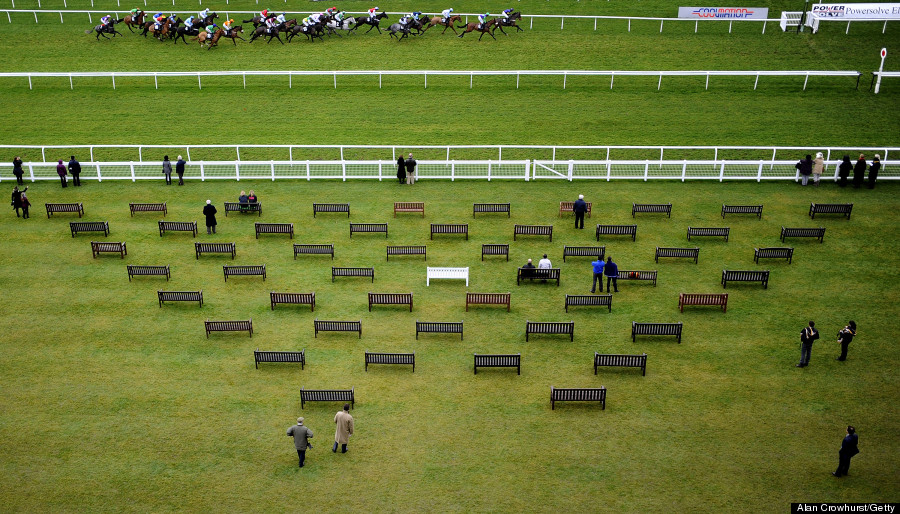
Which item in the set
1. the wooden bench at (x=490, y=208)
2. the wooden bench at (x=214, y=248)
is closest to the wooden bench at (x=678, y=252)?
the wooden bench at (x=490, y=208)

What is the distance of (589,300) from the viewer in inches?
806

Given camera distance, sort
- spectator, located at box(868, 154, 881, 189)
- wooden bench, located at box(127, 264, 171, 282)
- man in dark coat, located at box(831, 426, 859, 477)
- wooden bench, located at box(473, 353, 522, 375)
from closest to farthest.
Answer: man in dark coat, located at box(831, 426, 859, 477) < wooden bench, located at box(473, 353, 522, 375) < wooden bench, located at box(127, 264, 171, 282) < spectator, located at box(868, 154, 881, 189)

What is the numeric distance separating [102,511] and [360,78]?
29.3 m

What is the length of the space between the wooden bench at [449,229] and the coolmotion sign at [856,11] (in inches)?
1193

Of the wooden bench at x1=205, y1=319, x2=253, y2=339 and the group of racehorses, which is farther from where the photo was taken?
the group of racehorses

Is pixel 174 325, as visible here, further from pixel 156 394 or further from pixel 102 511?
pixel 102 511

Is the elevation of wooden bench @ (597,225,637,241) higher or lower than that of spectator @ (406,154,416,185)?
lower

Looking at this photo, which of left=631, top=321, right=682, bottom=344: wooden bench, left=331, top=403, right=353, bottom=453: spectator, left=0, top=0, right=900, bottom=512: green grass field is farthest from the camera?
left=631, top=321, right=682, bottom=344: wooden bench

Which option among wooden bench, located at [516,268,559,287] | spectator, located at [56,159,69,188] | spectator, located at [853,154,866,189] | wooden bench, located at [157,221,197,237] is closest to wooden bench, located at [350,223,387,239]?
wooden bench, located at [157,221,197,237]

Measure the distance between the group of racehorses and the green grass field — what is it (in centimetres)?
980

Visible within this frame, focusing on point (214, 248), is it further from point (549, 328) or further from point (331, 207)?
point (549, 328)

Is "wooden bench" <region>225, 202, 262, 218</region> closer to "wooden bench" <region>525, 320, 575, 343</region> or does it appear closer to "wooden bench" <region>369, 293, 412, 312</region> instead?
"wooden bench" <region>369, 293, 412, 312</region>

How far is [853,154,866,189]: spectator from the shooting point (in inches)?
1094

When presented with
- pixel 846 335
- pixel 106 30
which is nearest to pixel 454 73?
pixel 106 30
